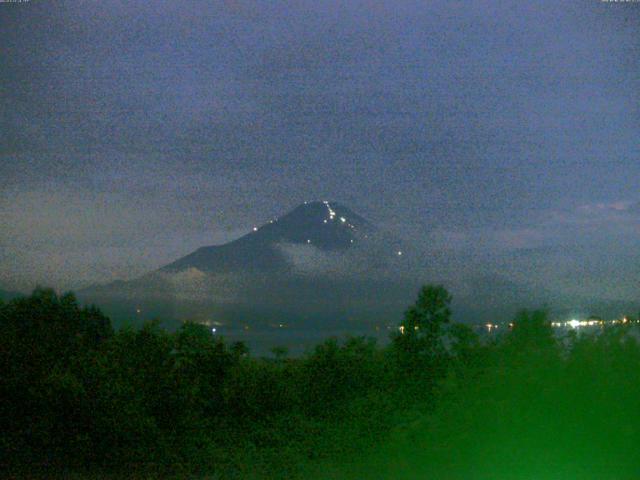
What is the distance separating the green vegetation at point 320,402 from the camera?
745cm

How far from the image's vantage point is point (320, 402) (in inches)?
429

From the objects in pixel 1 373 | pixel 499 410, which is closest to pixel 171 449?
pixel 1 373

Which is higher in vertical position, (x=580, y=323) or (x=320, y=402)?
(x=580, y=323)

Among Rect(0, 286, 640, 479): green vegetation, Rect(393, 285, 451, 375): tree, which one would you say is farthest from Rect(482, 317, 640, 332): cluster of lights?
Rect(393, 285, 451, 375): tree

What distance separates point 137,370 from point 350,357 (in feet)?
10.8

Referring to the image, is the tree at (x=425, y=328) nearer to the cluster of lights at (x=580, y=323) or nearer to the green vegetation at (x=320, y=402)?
the green vegetation at (x=320, y=402)

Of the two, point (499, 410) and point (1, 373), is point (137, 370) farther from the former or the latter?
point (499, 410)

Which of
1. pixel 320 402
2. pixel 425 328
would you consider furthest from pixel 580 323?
Result: pixel 320 402

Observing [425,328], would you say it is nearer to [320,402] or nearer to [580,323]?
[320,402]

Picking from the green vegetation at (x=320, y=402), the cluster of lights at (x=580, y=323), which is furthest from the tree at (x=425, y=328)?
the cluster of lights at (x=580, y=323)

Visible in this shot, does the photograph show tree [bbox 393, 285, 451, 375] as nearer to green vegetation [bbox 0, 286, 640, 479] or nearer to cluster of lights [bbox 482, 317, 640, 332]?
green vegetation [bbox 0, 286, 640, 479]

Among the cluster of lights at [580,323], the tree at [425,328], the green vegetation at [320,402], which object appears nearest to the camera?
the green vegetation at [320,402]

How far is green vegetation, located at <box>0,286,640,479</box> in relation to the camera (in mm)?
7445

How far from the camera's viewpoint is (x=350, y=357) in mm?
11172
